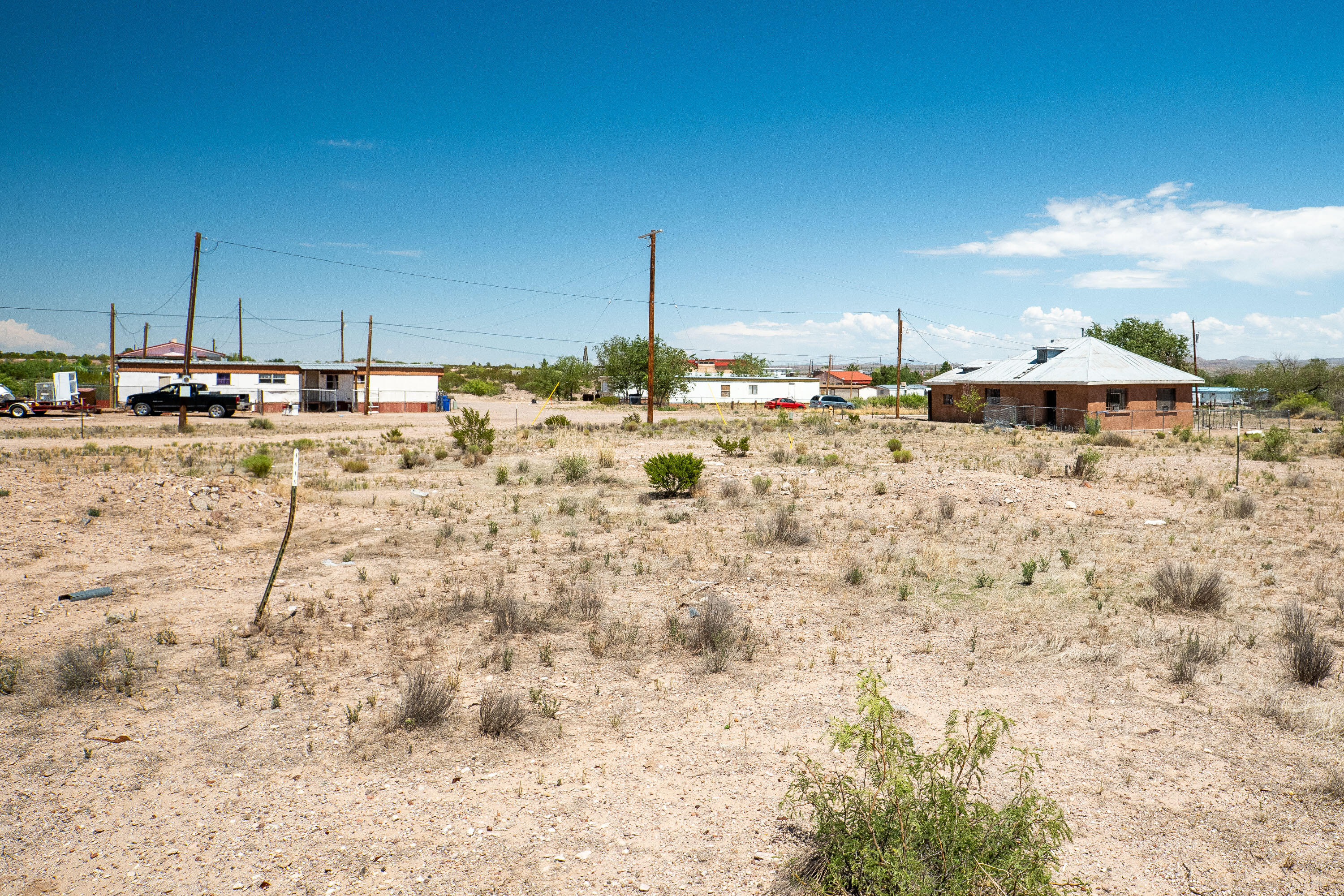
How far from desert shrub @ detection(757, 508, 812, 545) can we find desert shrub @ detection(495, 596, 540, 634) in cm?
563

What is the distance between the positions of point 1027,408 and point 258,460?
4163 centimetres

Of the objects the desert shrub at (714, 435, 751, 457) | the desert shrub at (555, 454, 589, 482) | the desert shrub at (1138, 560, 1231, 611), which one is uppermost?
the desert shrub at (714, 435, 751, 457)

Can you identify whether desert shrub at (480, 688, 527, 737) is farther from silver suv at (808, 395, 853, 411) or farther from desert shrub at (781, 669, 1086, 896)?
silver suv at (808, 395, 853, 411)

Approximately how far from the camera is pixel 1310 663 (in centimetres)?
720

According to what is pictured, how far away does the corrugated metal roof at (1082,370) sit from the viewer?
42.7 m

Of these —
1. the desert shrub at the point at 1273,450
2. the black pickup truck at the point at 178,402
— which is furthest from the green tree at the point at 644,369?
the desert shrub at the point at 1273,450

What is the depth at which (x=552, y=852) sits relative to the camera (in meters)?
4.71

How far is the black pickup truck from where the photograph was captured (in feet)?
150

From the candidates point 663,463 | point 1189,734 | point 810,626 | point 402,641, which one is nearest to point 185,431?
point 663,463

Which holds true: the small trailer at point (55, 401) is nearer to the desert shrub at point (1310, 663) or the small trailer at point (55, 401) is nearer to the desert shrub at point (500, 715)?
the desert shrub at point (500, 715)

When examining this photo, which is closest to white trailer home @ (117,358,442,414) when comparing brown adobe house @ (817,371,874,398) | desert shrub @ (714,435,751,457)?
desert shrub @ (714,435,751,457)

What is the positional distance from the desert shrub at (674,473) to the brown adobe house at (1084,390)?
31020 millimetres

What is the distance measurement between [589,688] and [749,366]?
117m

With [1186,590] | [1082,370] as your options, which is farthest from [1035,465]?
[1082,370]
